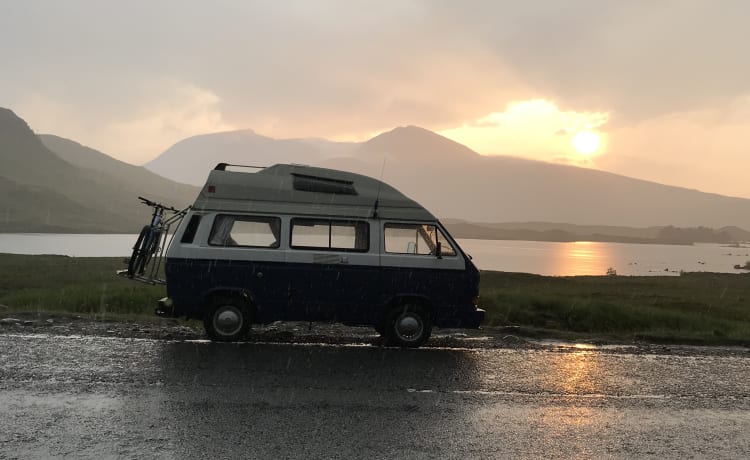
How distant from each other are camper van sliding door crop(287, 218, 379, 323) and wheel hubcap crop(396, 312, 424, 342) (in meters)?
0.57

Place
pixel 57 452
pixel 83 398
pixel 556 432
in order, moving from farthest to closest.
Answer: pixel 83 398, pixel 556 432, pixel 57 452

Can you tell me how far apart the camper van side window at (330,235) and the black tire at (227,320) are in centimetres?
140

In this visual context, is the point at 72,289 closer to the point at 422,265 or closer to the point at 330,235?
the point at 330,235

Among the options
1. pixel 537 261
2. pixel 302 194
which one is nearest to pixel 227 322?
pixel 302 194

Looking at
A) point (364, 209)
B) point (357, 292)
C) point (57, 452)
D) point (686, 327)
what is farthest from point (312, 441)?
point (686, 327)

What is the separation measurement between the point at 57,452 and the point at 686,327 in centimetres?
1541

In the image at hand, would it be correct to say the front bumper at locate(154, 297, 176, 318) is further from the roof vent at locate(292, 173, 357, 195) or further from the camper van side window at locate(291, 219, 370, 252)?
the roof vent at locate(292, 173, 357, 195)

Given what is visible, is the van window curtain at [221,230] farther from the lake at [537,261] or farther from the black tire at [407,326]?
the lake at [537,261]

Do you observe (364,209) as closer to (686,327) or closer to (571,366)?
(571,366)

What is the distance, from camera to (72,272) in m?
31.0

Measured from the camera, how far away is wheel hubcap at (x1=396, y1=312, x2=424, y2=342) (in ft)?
30.6

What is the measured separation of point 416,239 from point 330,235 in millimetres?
1487

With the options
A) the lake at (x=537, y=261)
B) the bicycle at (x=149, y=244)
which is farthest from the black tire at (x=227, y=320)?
the lake at (x=537, y=261)

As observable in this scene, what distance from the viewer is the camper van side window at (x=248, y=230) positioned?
9344mm
